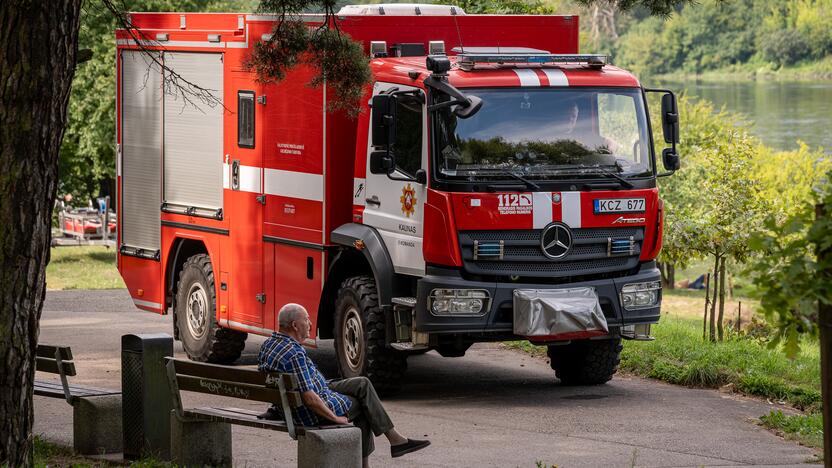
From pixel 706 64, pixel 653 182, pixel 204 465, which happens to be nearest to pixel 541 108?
pixel 653 182

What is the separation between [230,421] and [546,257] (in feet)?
12.5

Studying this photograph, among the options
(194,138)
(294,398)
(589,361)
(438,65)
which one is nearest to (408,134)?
(438,65)

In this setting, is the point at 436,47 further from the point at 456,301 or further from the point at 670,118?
the point at 456,301

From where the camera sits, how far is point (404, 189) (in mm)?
11648

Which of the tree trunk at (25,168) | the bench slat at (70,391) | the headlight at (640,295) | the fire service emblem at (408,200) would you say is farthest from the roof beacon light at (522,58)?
the tree trunk at (25,168)

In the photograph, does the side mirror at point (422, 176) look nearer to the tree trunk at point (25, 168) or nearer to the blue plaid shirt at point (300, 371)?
the blue plaid shirt at point (300, 371)

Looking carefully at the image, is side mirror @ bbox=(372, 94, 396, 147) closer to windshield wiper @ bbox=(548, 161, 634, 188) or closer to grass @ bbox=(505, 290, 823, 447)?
windshield wiper @ bbox=(548, 161, 634, 188)

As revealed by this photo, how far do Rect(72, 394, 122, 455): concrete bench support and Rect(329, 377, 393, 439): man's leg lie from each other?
1578 mm

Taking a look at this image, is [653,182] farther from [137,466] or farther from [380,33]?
[137,466]

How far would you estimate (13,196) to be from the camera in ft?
24.1

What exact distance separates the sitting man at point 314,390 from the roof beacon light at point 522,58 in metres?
3.86

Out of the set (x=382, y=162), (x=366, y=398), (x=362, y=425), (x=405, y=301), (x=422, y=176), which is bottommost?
(x=362, y=425)

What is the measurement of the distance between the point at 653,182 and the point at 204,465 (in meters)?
4.97

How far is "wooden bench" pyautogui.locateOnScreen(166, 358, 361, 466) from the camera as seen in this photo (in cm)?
780
